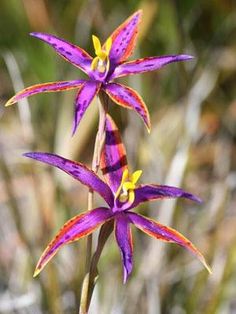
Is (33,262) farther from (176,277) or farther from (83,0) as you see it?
(83,0)

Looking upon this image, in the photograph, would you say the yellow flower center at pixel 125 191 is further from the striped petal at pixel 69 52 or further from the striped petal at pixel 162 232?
Result: the striped petal at pixel 69 52

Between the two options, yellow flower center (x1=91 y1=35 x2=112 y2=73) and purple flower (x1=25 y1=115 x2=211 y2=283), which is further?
yellow flower center (x1=91 y1=35 x2=112 y2=73)

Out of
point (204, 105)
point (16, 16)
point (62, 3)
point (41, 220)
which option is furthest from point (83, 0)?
point (41, 220)

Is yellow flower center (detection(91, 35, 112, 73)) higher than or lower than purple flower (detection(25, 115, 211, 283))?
higher

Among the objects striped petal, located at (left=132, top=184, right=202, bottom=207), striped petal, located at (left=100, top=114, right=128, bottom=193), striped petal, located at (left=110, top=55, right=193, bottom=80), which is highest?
striped petal, located at (left=110, top=55, right=193, bottom=80)

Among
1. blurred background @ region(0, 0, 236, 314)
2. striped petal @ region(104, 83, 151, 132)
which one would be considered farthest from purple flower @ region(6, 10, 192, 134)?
blurred background @ region(0, 0, 236, 314)

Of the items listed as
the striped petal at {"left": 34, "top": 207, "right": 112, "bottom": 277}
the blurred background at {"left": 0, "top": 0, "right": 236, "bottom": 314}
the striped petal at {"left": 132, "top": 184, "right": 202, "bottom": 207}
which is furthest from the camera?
the blurred background at {"left": 0, "top": 0, "right": 236, "bottom": 314}

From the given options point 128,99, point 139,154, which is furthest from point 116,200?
point 139,154

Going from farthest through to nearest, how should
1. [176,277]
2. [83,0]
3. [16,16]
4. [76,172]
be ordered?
1. [83,0]
2. [16,16]
3. [176,277]
4. [76,172]

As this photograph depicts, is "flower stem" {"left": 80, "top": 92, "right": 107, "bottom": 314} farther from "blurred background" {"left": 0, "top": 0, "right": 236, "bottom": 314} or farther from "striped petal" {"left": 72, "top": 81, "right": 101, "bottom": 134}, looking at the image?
"blurred background" {"left": 0, "top": 0, "right": 236, "bottom": 314}
